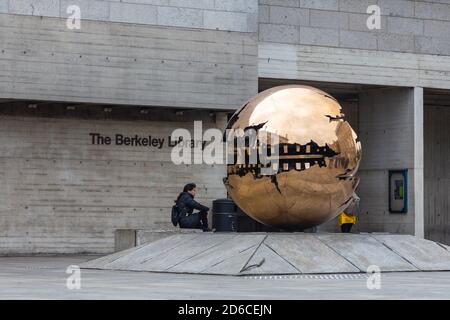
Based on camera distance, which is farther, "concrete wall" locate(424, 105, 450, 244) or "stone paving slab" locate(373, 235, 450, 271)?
"concrete wall" locate(424, 105, 450, 244)

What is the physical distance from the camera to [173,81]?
29641 mm

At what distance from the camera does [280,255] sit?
18375 millimetres

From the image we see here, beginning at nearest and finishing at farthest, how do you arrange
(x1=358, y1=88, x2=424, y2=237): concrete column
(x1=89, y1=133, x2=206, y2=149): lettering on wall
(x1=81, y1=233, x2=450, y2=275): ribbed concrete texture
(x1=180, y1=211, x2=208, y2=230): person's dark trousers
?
(x1=81, y1=233, x2=450, y2=275): ribbed concrete texture, (x1=180, y1=211, x2=208, y2=230): person's dark trousers, (x1=89, y1=133, x2=206, y2=149): lettering on wall, (x1=358, y1=88, x2=424, y2=237): concrete column

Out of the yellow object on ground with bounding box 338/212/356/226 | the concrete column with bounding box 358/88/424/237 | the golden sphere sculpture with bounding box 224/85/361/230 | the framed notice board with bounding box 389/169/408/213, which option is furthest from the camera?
the framed notice board with bounding box 389/169/408/213

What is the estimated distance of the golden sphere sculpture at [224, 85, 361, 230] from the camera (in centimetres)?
1884

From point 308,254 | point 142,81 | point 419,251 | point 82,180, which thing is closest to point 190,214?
point 308,254

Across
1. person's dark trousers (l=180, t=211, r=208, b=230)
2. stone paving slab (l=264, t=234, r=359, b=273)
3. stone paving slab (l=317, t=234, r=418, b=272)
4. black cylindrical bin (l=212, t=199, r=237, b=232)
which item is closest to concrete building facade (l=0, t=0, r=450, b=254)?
black cylindrical bin (l=212, t=199, r=237, b=232)

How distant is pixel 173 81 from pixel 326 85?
6.12m

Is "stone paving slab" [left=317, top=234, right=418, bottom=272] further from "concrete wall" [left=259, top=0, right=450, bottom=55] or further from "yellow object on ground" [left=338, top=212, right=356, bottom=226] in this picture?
"concrete wall" [left=259, top=0, right=450, bottom=55]

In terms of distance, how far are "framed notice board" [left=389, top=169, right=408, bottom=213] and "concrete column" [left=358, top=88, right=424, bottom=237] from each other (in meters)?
0.13

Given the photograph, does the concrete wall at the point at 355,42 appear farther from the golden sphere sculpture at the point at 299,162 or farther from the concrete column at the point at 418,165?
the golden sphere sculpture at the point at 299,162

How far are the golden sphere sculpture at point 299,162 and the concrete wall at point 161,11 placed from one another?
10546mm

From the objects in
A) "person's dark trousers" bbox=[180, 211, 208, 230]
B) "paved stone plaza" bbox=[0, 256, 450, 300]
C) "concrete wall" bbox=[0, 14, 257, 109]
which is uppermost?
"concrete wall" bbox=[0, 14, 257, 109]
